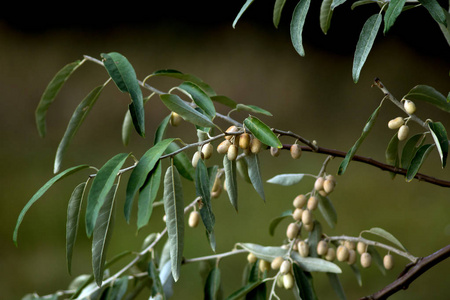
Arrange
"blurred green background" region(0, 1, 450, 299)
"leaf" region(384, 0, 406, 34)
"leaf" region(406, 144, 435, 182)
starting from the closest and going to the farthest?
"leaf" region(384, 0, 406, 34) < "leaf" region(406, 144, 435, 182) < "blurred green background" region(0, 1, 450, 299)

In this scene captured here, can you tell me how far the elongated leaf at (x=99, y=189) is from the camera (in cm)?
45

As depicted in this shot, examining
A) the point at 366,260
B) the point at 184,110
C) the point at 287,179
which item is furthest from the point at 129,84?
the point at 366,260

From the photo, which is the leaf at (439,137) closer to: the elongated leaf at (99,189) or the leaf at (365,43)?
the leaf at (365,43)

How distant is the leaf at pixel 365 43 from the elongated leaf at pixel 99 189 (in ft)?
0.79

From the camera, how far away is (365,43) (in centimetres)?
51

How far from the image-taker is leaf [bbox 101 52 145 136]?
1.67ft

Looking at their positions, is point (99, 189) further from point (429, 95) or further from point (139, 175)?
point (429, 95)

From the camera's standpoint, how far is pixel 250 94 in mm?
1512

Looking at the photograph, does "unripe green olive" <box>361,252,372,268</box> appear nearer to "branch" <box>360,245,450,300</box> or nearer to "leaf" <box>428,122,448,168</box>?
"branch" <box>360,245,450,300</box>

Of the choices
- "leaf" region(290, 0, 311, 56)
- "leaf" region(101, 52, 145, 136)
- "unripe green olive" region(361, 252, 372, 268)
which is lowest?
"unripe green olive" region(361, 252, 372, 268)

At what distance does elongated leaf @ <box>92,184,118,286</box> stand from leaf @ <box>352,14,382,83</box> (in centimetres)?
27

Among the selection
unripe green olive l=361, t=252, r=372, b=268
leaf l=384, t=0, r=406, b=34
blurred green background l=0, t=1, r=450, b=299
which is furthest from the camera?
blurred green background l=0, t=1, r=450, b=299

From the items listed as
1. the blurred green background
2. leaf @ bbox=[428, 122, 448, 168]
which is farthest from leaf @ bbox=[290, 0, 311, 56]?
the blurred green background

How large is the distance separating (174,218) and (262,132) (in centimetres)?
12
